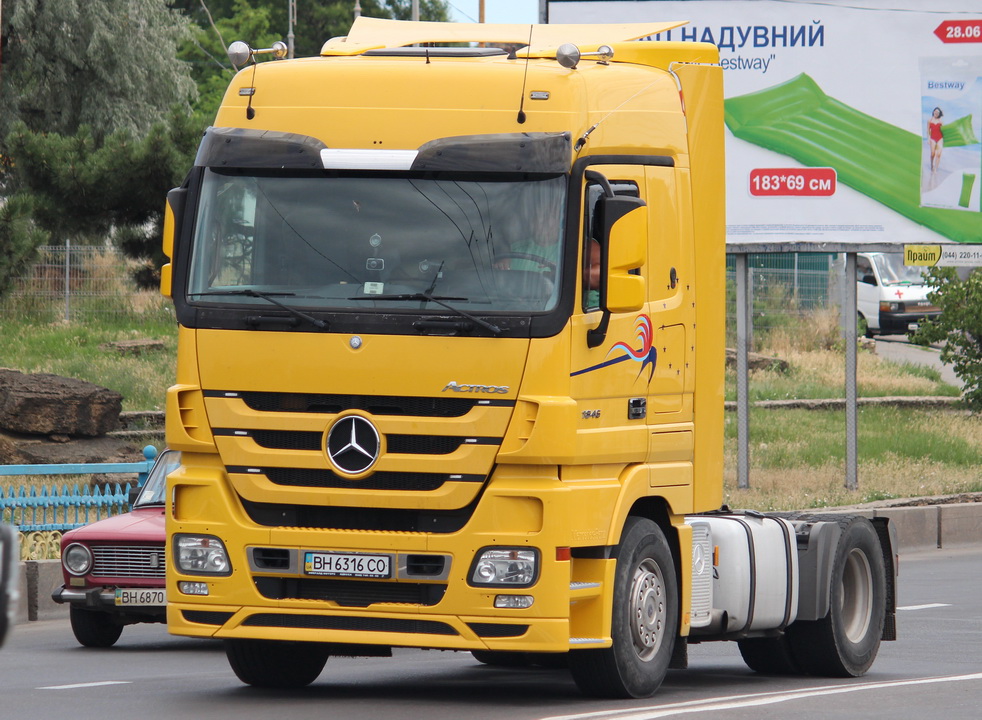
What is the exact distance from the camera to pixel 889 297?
133 feet

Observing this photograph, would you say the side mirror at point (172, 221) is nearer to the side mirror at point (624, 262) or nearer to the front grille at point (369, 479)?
the front grille at point (369, 479)

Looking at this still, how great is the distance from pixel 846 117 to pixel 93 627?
13.4 metres

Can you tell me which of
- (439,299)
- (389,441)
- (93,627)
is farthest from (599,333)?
(93,627)

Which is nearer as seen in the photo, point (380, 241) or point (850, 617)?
point (380, 241)

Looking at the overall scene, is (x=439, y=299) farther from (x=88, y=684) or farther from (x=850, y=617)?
(x=850, y=617)

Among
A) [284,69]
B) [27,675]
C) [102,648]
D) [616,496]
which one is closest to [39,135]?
[102,648]

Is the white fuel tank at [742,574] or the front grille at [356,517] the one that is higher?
the front grille at [356,517]

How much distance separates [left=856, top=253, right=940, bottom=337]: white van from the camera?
4047 centimetres

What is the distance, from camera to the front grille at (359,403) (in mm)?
8664

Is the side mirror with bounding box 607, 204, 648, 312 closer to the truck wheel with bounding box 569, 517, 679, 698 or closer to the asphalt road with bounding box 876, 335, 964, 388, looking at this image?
the truck wheel with bounding box 569, 517, 679, 698

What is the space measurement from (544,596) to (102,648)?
5.52 metres

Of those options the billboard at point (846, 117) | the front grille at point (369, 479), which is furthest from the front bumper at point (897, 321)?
the front grille at point (369, 479)

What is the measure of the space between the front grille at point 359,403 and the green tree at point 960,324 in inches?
715

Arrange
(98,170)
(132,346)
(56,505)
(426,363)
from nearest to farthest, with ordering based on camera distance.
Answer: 1. (426,363)
2. (56,505)
3. (98,170)
4. (132,346)
